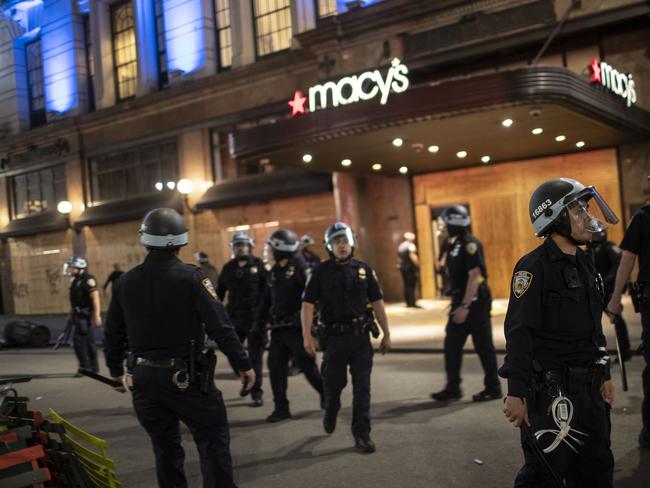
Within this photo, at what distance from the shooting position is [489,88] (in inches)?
432

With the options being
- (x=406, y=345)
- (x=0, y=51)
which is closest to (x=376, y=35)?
(x=406, y=345)

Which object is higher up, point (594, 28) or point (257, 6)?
point (257, 6)

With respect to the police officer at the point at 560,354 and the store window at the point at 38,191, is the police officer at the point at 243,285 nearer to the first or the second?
the police officer at the point at 560,354

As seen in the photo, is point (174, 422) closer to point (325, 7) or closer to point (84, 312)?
point (84, 312)

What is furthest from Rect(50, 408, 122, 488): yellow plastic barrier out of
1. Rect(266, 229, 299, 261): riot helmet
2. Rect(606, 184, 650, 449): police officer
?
Rect(606, 184, 650, 449): police officer

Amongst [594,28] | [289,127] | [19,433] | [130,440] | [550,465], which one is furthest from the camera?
[594,28]

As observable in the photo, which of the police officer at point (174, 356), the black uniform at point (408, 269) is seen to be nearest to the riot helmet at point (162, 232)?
the police officer at point (174, 356)

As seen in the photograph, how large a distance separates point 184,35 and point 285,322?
58.1 ft

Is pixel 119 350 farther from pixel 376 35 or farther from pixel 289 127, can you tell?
pixel 376 35

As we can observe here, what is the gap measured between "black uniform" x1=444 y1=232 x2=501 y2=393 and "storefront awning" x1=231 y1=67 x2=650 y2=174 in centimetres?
432

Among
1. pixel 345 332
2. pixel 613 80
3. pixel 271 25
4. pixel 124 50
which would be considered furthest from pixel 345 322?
pixel 124 50

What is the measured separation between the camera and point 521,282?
11.2ft

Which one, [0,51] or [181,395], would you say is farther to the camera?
[0,51]

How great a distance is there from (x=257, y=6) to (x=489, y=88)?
12.2 meters
